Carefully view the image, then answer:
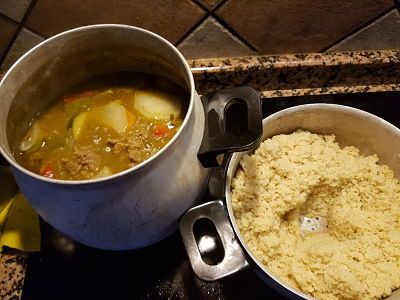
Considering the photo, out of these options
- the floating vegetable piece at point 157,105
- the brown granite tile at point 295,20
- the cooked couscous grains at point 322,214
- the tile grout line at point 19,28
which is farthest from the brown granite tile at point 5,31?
the cooked couscous grains at point 322,214

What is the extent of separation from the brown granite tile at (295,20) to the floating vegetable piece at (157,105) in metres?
0.19

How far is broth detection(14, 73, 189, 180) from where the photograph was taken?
589mm

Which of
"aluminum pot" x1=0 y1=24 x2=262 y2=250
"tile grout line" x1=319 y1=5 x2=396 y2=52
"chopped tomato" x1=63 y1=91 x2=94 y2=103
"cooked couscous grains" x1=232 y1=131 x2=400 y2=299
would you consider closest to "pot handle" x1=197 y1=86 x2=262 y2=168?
"aluminum pot" x1=0 y1=24 x2=262 y2=250

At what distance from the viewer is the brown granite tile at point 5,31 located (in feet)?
2.20

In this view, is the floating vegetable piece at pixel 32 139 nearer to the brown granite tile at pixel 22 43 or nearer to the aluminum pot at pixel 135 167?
the aluminum pot at pixel 135 167

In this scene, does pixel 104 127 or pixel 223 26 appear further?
pixel 223 26

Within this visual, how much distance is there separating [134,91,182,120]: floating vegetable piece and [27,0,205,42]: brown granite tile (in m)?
0.15

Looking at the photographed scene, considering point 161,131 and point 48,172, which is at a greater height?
point 161,131

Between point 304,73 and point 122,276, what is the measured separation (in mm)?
544

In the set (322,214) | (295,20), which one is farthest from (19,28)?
(322,214)

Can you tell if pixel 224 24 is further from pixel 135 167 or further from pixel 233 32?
pixel 135 167

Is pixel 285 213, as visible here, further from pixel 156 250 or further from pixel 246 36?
pixel 246 36

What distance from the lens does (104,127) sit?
0.63 meters

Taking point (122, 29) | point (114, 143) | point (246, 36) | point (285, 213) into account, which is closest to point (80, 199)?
point (114, 143)
